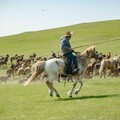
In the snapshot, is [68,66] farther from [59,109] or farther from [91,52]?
[59,109]

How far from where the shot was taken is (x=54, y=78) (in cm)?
1495

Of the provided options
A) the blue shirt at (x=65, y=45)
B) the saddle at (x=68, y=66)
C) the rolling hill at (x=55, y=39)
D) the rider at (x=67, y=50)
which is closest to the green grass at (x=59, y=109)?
the saddle at (x=68, y=66)

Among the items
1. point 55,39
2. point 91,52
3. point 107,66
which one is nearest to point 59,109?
point 91,52

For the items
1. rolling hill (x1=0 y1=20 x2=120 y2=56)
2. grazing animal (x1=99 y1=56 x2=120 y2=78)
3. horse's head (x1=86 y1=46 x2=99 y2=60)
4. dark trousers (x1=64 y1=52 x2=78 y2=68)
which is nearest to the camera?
dark trousers (x1=64 y1=52 x2=78 y2=68)

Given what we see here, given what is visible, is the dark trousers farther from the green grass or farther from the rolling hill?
the rolling hill

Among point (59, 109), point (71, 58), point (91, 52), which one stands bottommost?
point (59, 109)

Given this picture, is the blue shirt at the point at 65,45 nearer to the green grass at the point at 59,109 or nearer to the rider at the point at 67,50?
the rider at the point at 67,50

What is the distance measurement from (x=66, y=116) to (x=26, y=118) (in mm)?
1104

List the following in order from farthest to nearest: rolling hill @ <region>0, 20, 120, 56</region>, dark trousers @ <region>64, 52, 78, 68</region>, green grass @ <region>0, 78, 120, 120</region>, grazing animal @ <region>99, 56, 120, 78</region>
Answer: rolling hill @ <region>0, 20, 120, 56</region> → grazing animal @ <region>99, 56, 120, 78</region> → dark trousers @ <region>64, 52, 78, 68</region> → green grass @ <region>0, 78, 120, 120</region>

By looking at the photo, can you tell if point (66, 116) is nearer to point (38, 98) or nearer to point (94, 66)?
point (38, 98)

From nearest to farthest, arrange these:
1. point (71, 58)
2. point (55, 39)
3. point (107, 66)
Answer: point (71, 58) < point (107, 66) < point (55, 39)

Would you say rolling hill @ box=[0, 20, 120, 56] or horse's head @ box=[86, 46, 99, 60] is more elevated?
rolling hill @ box=[0, 20, 120, 56]

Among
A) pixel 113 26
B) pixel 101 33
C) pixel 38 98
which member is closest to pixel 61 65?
pixel 38 98

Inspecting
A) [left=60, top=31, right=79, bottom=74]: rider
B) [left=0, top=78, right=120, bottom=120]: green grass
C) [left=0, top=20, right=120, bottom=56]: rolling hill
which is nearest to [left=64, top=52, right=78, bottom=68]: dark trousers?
[left=60, top=31, right=79, bottom=74]: rider
